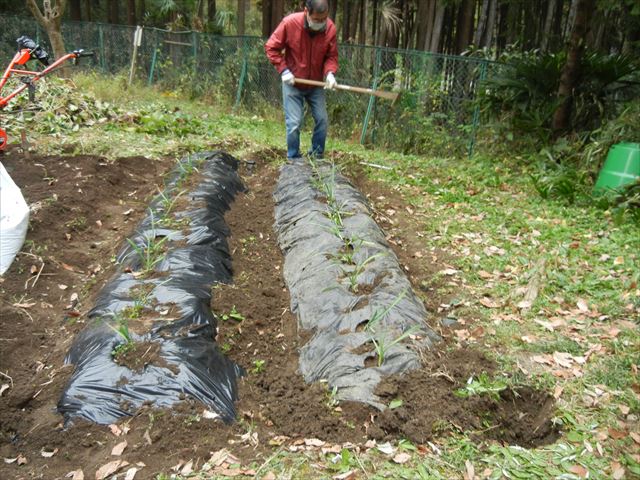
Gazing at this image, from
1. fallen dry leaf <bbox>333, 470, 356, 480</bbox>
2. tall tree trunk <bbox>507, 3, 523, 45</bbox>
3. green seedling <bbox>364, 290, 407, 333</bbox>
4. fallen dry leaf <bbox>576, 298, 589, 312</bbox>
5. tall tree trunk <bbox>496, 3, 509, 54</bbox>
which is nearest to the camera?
fallen dry leaf <bbox>333, 470, 356, 480</bbox>

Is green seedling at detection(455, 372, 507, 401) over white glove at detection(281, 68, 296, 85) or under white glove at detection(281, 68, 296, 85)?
under

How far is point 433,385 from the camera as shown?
101 inches

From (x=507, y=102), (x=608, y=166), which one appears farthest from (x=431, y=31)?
(x=608, y=166)

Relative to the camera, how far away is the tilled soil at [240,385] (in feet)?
7.67

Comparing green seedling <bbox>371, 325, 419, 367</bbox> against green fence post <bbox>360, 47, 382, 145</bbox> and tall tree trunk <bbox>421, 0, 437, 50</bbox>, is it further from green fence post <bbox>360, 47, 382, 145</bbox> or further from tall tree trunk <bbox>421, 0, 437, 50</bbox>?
tall tree trunk <bbox>421, 0, 437, 50</bbox>

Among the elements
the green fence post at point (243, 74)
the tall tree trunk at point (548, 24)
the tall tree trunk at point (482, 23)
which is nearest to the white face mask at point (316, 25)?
the green fence post at point (243, 74)

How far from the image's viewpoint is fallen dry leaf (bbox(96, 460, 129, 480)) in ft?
7.04

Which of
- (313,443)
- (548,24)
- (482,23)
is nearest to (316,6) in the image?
(313,443)

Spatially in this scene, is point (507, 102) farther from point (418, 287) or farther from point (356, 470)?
point (356, 470)

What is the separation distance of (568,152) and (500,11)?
807 cm

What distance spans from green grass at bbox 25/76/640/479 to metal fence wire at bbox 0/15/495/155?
0.77 meters

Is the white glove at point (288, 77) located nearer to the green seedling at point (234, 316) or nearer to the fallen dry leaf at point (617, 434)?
the green seedling at point (234, 316)

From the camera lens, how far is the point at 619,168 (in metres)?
5.87

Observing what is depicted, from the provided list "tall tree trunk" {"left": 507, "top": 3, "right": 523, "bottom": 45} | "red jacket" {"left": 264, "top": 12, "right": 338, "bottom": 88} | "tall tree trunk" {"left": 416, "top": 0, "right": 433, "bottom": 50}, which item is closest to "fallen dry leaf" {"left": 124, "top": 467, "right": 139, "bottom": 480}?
"red jacket" {"left": 264, "top": 12, "right": 338, "bottom": 88}
